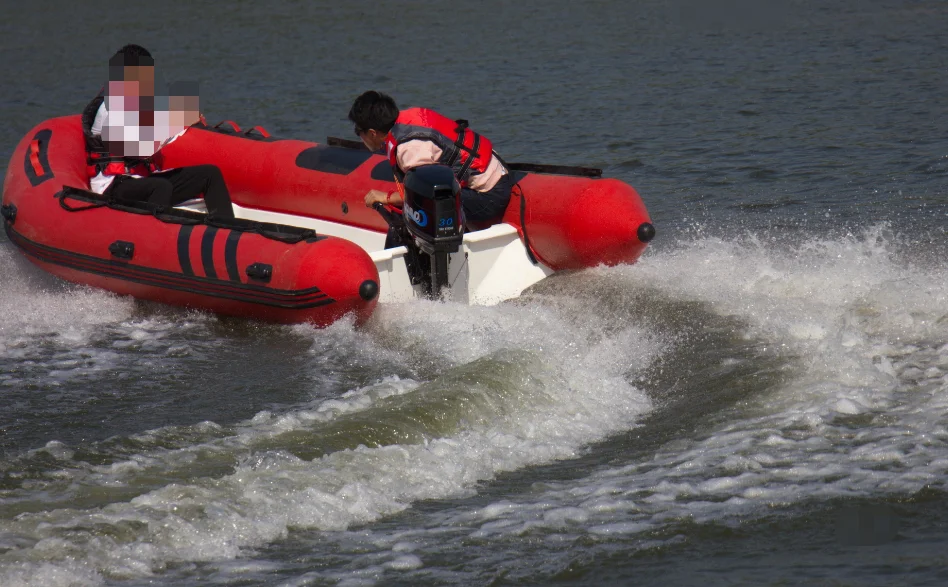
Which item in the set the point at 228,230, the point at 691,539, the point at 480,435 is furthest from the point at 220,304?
the point at 691,539

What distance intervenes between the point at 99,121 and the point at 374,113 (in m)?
1.87

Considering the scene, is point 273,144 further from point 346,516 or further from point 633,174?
point 346,516

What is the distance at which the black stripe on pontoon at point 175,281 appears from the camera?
527cm

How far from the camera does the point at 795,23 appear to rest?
46.8ft

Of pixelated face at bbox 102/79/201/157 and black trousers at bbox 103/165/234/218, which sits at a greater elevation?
pixelated face at bbox 102/79/201/157

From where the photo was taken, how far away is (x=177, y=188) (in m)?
6.25

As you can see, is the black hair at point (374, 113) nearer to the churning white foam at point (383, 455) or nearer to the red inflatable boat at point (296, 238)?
the red inflatable boat at point (296, 238)

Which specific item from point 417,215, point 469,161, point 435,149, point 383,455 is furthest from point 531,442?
point 469,161

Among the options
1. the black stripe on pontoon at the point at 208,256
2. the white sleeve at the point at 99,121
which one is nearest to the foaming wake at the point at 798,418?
the black stripe on pontoon at the point at 208,256

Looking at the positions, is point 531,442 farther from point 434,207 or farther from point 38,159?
point 38,159

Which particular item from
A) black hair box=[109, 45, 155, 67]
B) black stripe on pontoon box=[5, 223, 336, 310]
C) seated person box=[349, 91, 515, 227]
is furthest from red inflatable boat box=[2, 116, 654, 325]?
black hair box=[109, 45, 155, 67]

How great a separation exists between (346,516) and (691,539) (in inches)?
39.3

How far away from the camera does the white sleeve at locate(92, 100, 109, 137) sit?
615cm

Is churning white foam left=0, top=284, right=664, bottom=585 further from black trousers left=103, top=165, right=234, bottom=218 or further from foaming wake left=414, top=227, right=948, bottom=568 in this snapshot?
black trousers left=103, top=165, right=234, bottom=218
